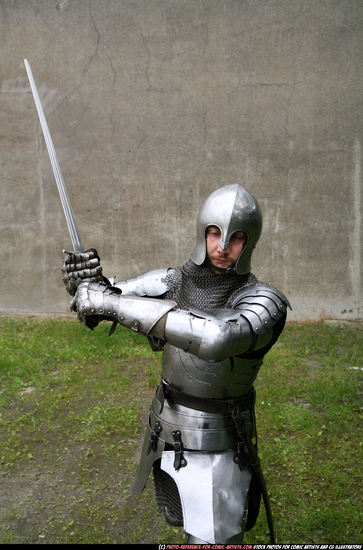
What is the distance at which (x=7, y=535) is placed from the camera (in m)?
3.02

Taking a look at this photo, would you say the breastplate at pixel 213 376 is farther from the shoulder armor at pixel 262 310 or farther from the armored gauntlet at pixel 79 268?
the armored gauntlet at pixel 79 268

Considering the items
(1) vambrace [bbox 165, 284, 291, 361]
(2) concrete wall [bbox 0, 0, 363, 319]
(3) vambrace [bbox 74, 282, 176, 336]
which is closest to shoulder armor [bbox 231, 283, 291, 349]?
(1) vambrace [bbox 165, 284, 291, 361]

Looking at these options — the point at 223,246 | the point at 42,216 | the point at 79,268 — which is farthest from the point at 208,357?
the point at 42,216

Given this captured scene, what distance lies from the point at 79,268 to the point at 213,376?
2.64 ft

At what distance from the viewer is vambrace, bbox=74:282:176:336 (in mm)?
1697

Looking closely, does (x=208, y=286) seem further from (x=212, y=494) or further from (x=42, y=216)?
(x=42, y=216)

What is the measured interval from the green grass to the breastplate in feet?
4.77

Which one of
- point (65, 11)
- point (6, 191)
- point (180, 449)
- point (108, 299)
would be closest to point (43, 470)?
point (180, 449)

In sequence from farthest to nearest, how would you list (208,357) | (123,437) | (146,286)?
(123,437), (146,286), (208,357)

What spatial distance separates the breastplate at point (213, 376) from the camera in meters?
2.04

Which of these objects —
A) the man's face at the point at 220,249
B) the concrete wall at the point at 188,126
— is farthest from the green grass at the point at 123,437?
the man's face at the point at 220,249

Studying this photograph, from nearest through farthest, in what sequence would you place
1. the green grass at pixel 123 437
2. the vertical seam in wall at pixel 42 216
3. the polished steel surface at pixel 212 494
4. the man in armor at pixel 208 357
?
1. the man in armor at pixel 208 357
2. the polished steel surface at pixel 212 494
3. the green grass at pixel 123 437
4. the vertical seam in wall at pixel 42 216

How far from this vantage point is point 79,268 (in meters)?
2.14

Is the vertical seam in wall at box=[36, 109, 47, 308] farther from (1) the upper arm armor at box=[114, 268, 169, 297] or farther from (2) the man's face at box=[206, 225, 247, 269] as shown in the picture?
(2) the man's face at box=[206, 225, 247, 269]
